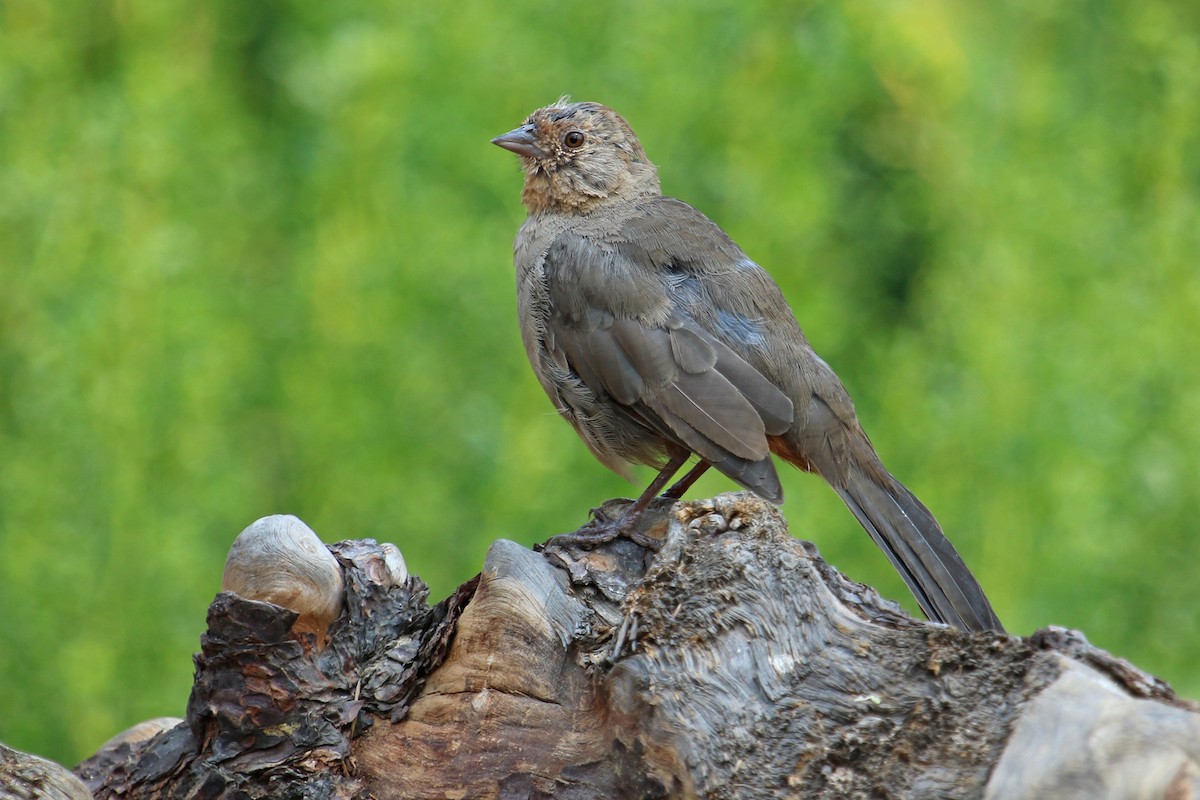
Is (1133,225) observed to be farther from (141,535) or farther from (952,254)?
(141,535)

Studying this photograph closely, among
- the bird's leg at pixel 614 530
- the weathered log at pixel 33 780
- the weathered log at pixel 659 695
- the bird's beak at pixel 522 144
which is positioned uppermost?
the bird's beak at pixel 522 144

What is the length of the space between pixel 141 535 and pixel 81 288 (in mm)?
1077

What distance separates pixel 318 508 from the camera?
614 centimetres

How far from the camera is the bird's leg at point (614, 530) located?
3.29m

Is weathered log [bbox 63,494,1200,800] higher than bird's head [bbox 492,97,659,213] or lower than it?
lower

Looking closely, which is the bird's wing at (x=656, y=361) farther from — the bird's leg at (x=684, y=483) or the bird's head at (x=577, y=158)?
the bird's head at (x=577, y=158)

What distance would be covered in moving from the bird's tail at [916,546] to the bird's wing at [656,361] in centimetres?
27

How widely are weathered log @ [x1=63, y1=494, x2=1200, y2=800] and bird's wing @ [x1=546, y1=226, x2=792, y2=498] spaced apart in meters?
0.39

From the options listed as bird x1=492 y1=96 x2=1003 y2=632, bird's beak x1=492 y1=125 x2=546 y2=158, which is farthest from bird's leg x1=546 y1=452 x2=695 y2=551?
bird's beak x1=492 y1=125 x2=546 y2=158

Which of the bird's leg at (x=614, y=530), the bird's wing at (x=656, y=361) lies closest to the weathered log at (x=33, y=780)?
the bird's leg at (x=614, y=530)

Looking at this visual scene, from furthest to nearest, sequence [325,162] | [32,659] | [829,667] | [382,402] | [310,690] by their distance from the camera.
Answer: [325,162]
[382,402]
[32,659]
[310,690]
[829,667]

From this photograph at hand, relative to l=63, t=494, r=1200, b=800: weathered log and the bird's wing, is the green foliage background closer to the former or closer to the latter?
the bird's wing

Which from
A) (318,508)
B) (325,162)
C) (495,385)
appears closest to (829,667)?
(495,385)

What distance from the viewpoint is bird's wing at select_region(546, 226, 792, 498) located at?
3611mm
